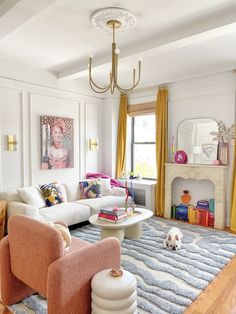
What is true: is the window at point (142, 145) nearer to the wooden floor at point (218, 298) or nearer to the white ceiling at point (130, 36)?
the white ceiling at point (130, 36)

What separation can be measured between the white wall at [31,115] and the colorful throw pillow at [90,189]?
431 millimetres

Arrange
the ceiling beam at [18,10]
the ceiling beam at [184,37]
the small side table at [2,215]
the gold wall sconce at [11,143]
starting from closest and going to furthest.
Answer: the ceiling beam at [18,10]
the ceiling beam at [184,37]
the small side table at [2,215]
the gold wall sconce at [11,143]

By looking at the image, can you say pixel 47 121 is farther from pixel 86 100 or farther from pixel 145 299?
pixel 145 299

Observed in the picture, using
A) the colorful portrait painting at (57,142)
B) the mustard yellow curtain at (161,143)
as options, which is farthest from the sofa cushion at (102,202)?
the colorful portrait painting at (57,142)

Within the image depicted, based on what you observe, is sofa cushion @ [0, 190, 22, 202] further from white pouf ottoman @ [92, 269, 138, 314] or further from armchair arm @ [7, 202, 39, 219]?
white pouf ottoman @ [92, 269, 138, 314]

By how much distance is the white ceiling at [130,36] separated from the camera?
2.34 meters

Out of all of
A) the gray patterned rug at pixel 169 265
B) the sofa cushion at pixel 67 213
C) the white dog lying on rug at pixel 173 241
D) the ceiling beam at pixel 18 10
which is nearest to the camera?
the ceiling beam at pixel 18 10

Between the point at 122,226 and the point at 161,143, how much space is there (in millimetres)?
2297

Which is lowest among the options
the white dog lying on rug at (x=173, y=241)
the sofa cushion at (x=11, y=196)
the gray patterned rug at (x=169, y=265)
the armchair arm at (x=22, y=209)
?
the gray patterned rug at (x=169, y=265)

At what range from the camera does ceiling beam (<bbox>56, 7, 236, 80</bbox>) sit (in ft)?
8.23

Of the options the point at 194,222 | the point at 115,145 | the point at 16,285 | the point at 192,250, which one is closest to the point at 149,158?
the point at 115,145

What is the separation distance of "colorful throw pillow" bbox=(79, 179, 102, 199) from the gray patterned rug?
2.12 ft

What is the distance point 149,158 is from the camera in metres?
5.57

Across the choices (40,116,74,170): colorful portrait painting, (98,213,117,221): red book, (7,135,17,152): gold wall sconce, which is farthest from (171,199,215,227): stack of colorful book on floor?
(7,135,17,152): gold wall sconce
